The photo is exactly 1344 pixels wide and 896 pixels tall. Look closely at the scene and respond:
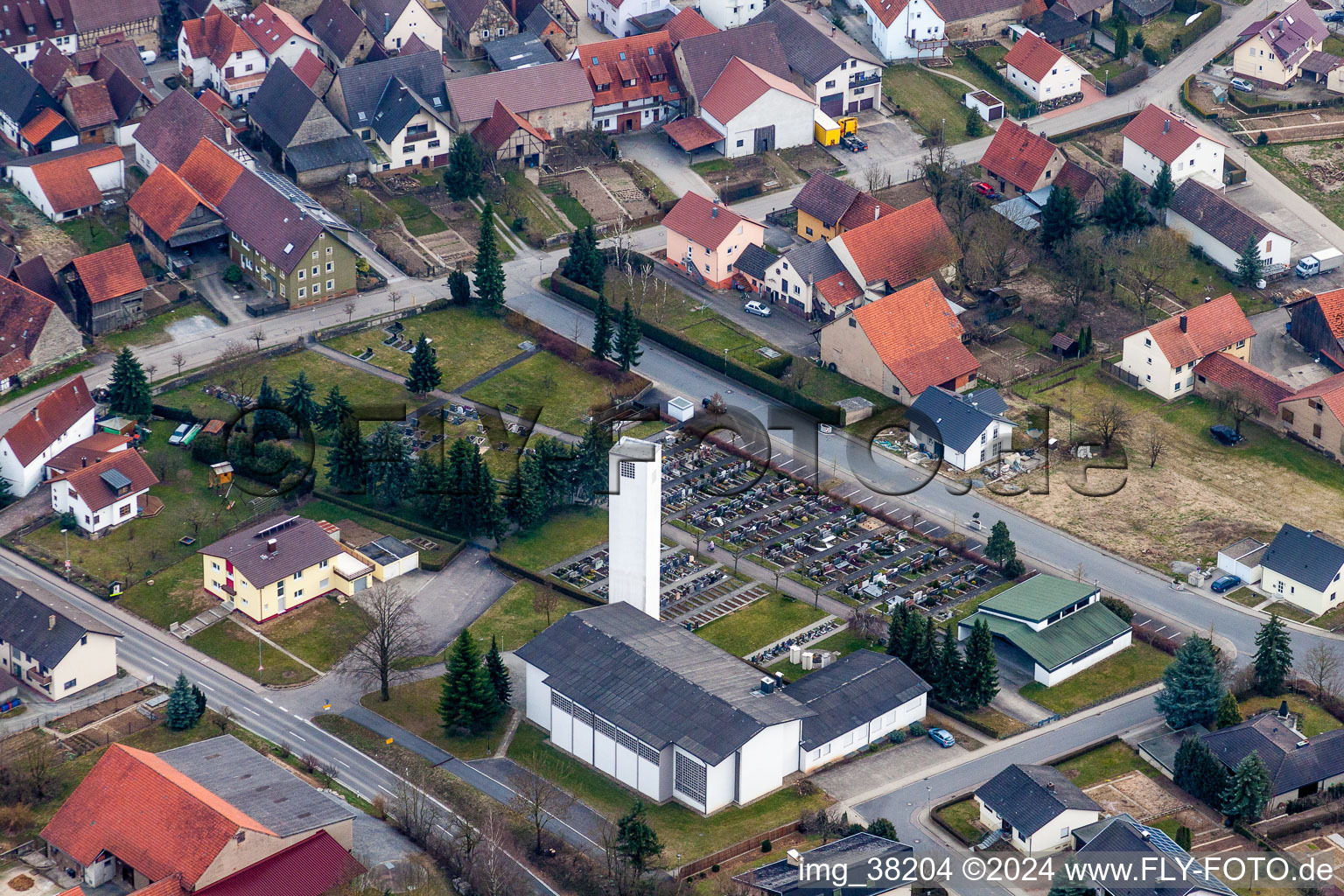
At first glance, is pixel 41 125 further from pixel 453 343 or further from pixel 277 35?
Result: pixel 453 343

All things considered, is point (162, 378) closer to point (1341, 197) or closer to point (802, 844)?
point (802, 844)

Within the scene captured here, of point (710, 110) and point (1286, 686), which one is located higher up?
point (710, 110)

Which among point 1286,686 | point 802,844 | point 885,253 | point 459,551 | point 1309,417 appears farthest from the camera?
point 885,253

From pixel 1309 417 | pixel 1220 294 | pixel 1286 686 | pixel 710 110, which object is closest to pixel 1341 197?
pixel 1220 294

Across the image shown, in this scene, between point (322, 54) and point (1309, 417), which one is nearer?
point (1309, 417)

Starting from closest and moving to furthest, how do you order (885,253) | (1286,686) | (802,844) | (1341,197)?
(802,844), (1286,686), (885,253), (1341,197)

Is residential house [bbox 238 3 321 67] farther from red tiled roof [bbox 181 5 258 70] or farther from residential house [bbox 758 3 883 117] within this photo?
residential house [bbox 758 3 883 117]
